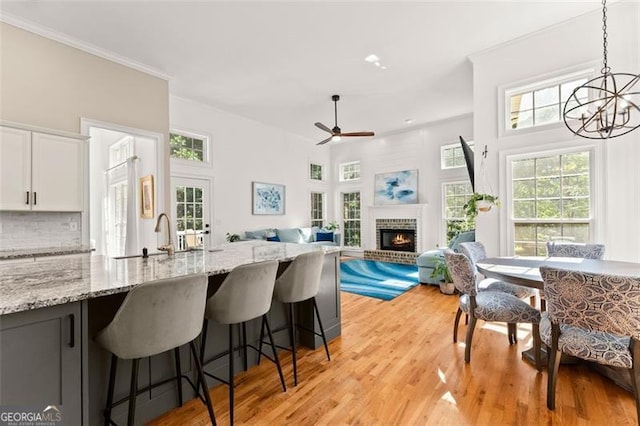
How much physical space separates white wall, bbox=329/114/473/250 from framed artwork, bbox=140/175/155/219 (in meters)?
5.23

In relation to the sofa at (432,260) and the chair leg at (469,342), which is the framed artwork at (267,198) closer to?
the sofa at (432,260)

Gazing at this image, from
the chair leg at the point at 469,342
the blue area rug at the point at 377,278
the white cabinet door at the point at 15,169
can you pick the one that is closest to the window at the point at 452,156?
the blue area rug at the point at 377,278

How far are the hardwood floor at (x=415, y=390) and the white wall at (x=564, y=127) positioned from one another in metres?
1.42

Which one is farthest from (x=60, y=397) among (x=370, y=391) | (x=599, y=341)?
(x=599, y=341)

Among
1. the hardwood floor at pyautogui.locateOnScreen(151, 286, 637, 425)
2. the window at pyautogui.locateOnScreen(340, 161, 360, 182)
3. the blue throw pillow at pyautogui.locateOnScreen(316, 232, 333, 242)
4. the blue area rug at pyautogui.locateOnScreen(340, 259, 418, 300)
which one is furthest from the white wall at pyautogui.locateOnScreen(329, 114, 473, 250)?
the hardwood floor at pyautogui.locateOnScreen(151, 286, 637, 425)

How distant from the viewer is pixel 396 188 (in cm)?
743

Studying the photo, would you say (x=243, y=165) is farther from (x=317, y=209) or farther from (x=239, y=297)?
(x=239, y=297)

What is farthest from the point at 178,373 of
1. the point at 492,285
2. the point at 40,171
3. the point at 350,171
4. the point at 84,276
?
the point at 350,171

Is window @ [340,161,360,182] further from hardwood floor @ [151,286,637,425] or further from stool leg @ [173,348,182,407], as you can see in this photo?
stool leg @ [173,348,182,407]

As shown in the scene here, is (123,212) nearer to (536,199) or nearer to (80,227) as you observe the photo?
(80,227)

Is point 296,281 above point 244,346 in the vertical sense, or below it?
above

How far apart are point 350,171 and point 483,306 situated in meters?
6.41

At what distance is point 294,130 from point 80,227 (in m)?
5.02

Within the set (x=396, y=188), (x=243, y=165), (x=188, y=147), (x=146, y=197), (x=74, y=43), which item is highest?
(x=74, y=43)
